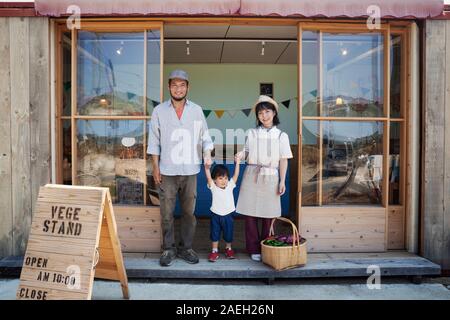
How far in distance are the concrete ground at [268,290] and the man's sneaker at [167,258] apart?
0.17m

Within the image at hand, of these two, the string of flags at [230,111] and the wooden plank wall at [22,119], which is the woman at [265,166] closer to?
the wooden plank wall at [22,119]

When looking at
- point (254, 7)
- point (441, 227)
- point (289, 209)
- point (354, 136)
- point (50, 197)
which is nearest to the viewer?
point (50, 197)

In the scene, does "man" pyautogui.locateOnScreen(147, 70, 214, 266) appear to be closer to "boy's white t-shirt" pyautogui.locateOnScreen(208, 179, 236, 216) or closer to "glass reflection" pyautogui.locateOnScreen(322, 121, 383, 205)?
"boy's white t-shirt" pyautogui.locateOnScreen(208, 179, 236, 216)

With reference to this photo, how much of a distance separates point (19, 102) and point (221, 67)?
5844 mm

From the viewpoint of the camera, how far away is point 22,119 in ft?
14.1

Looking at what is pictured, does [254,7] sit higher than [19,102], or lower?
higher

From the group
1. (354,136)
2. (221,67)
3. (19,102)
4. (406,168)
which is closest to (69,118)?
(19,102)

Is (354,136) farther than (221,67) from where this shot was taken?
No

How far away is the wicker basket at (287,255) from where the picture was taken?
3.93 meters

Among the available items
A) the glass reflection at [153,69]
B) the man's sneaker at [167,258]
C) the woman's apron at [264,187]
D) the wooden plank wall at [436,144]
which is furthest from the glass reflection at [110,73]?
the wooden plank wall at [436,144]
